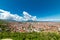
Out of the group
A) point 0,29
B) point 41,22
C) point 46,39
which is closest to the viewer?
point 46,39

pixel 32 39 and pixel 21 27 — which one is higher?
pixel 21 27

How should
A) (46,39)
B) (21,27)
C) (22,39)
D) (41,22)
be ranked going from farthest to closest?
1. (41,22)
2. (21,27)
3. (22,39)
4. (46,39)

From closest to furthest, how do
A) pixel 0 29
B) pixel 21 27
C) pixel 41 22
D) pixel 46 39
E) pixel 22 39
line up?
pixel 46 39
pixel 22 39
pixel 0 29
pixel 21 27
pixel 41 22

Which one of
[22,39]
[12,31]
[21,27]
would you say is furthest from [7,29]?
[22,39]

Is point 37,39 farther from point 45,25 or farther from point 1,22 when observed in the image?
point 1,22

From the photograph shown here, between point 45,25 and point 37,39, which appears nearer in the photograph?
point 37,39

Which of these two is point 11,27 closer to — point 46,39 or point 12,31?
point 12,31

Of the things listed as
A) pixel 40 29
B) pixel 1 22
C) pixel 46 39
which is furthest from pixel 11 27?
pixel 46 39

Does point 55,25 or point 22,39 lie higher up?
point 55,25

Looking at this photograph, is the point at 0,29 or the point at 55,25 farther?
the point at 55,25
